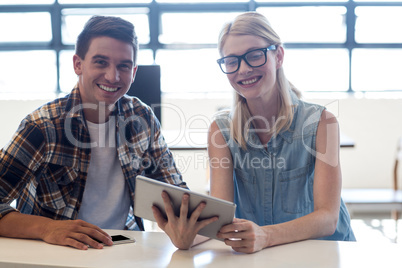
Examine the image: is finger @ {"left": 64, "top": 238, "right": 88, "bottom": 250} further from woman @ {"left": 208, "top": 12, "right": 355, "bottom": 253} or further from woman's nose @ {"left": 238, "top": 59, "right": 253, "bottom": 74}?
woman's nose @ {"left": 238, "top": 59, "right": 253, "bottom": 74}

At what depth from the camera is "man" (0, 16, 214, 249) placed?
125cm

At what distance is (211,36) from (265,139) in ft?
9.66

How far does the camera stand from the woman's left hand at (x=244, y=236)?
3.23 ft

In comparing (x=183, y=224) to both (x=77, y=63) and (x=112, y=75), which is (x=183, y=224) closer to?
(x=112, y=75)

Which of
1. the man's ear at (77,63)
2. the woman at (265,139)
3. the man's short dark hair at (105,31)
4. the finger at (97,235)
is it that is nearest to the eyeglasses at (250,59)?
the woman at (265,139)

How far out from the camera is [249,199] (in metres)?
1.50

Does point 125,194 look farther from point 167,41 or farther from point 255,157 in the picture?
point 167,41

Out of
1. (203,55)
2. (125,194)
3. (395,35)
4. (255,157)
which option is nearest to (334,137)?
(255,157)

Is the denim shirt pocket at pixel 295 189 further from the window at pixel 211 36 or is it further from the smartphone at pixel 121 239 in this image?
the window at pixel 211 36

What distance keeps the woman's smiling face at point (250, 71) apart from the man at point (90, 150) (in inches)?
13.4

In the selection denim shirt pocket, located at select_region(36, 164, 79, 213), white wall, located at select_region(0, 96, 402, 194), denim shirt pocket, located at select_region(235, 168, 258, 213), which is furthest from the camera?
white wall, located at select_region(0, 96, 402, 194)

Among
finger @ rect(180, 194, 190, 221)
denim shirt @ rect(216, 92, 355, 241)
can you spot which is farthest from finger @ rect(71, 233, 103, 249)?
denim shirt @ rect(216, 92, 355, 241)

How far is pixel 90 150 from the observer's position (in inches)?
55.5

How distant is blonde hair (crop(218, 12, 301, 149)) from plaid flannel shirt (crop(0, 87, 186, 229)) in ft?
0.98
